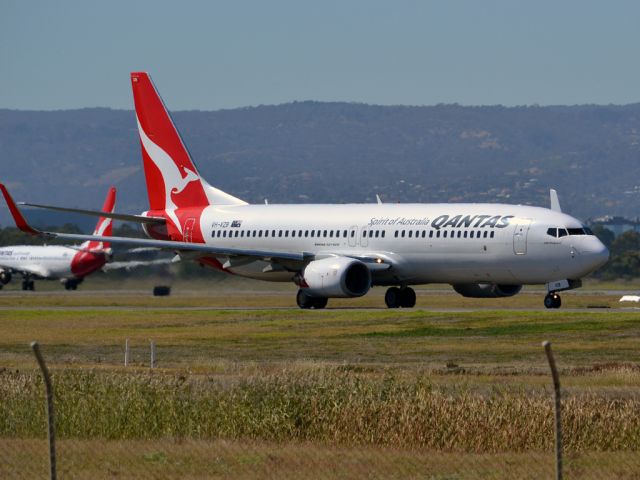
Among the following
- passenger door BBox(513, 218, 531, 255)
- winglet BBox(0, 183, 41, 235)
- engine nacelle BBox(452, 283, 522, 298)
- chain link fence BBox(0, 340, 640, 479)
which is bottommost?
chain link fence BBox(0, 340, 640, 479)

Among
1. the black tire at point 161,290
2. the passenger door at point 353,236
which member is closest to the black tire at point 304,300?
the passenger door at point 353,236

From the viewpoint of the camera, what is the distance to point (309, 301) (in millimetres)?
61031

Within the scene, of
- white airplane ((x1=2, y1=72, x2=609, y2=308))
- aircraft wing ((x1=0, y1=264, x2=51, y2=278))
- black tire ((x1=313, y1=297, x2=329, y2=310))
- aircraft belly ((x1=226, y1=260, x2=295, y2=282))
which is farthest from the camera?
aircraft wing ((x1=0, y1=264, x2=51, y2=278))

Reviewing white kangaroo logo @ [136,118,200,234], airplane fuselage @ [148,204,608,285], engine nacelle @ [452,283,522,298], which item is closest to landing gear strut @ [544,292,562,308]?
airplane fuselage @ [148,204,608,285]

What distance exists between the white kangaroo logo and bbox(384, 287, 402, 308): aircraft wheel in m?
10.7

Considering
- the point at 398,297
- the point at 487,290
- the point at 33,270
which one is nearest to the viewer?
the point at 398,297

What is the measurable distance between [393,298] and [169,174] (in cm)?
1221

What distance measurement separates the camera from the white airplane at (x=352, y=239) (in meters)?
56.6

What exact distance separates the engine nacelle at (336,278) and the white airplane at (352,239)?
0.12ft

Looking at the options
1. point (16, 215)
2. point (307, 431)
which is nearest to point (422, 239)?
point (16, 215)

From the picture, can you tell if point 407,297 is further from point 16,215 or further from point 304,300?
point 16,215

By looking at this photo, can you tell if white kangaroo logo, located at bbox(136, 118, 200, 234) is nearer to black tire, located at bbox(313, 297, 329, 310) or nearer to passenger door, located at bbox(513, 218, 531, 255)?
black tire, located at bbox(313, 297, 329, 310)

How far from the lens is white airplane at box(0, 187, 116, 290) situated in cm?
10368

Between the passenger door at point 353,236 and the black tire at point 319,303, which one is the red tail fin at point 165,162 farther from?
the black tire at point 319,303
